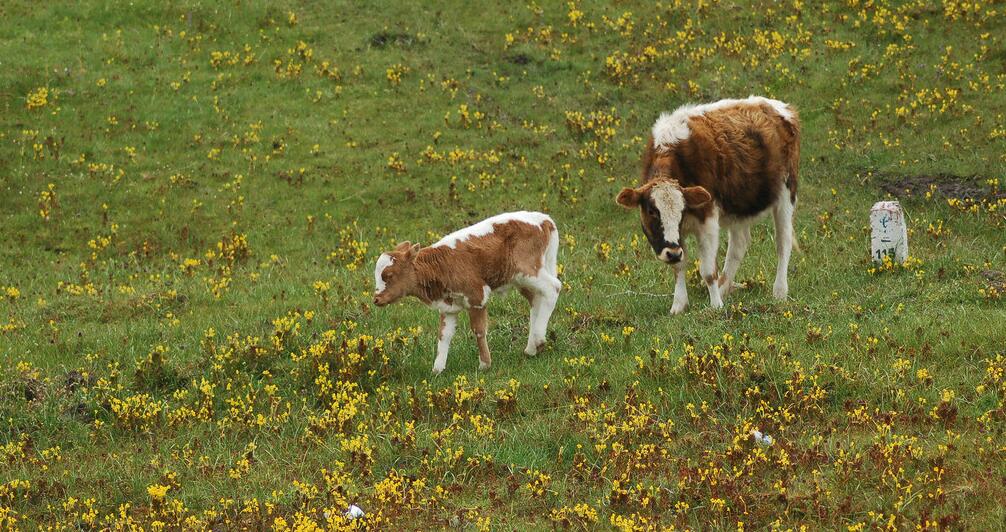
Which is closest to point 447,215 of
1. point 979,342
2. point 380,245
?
point 380,245

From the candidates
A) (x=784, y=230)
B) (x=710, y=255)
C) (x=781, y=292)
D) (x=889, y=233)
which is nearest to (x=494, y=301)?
(x=710, y=255)

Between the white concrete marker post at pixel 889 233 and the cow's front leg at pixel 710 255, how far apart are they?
2.66m

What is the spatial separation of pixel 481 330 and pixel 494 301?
3143 millimetres

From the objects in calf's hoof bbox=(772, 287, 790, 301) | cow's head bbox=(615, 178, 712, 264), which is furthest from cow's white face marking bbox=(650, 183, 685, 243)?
calf's hoof bbox=(772, 287, 790, 301)

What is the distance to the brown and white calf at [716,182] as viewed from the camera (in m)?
13.4

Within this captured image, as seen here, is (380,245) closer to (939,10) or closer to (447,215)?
(447,215)

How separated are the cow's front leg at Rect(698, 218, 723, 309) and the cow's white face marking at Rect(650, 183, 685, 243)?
85 cm

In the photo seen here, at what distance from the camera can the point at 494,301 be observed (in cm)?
1528

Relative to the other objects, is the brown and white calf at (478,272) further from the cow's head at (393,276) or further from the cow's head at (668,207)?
the cow's head at (668,207)

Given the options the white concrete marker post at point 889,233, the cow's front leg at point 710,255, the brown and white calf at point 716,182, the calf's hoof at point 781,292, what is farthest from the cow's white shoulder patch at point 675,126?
the white concrete marker post at point 889,233

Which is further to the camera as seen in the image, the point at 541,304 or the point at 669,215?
the point at 669,215

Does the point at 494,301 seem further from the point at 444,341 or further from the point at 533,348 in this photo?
the point at 444,341

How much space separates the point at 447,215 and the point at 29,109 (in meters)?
9.92

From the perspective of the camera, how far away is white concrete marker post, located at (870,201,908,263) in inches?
592
